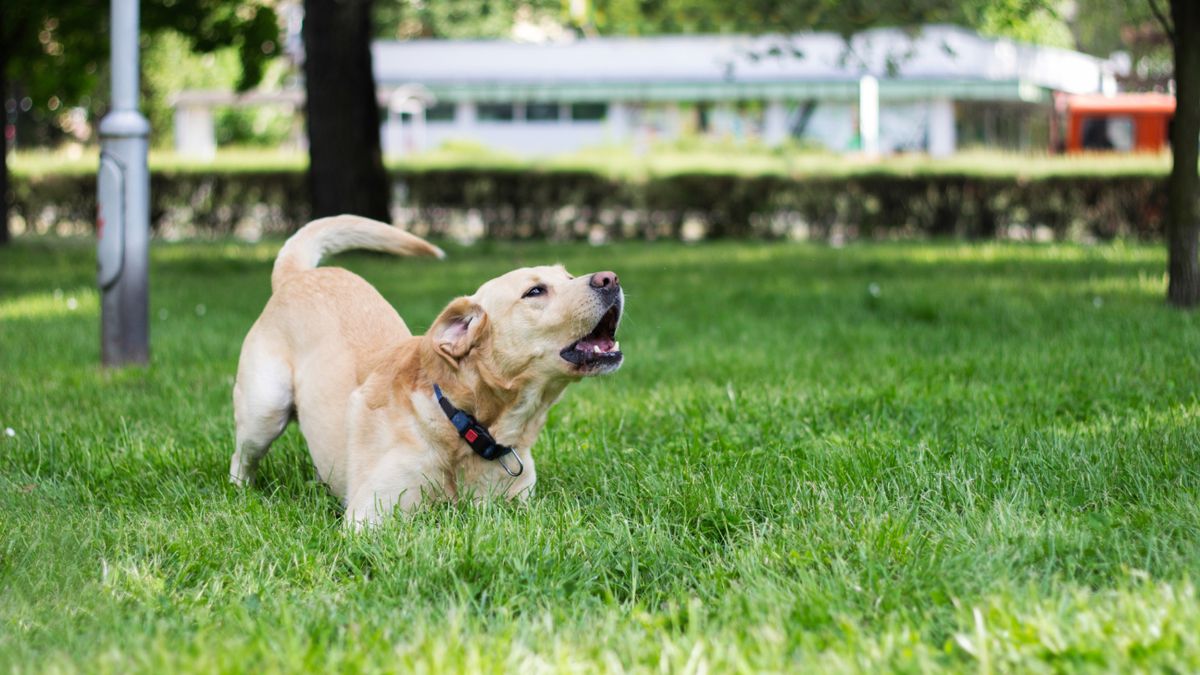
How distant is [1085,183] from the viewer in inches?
712

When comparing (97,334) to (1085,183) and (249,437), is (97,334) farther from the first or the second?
(1085,183)

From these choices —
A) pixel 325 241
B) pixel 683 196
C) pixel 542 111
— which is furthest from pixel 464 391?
pixel 542 111

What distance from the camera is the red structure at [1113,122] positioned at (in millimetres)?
29562

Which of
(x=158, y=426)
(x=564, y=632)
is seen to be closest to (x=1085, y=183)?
(x=158, y=426)

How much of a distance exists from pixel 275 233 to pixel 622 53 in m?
25.8

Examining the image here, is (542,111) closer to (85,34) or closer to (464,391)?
(85,34)

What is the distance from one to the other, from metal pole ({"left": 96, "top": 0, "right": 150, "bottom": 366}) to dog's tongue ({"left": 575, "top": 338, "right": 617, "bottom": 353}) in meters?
3.82

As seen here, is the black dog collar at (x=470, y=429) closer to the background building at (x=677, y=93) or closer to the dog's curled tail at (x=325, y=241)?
the dog's curled tail at (x=325, y=241)

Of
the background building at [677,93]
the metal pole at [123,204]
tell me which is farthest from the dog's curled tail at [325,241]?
the background building at [677,93]

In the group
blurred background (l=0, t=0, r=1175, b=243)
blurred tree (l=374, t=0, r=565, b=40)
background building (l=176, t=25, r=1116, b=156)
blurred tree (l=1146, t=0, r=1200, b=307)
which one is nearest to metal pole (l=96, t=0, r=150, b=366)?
blurred background (l=0, t=0, r=1175, b=243)

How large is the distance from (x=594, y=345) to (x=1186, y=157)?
20.7ft

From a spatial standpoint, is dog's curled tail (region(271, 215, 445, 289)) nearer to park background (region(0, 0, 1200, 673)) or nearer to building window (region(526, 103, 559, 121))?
park background (region(0, 0, 1200, 673))

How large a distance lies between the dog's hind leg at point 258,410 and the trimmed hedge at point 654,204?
621 inches

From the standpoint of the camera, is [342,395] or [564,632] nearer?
[564,632]
